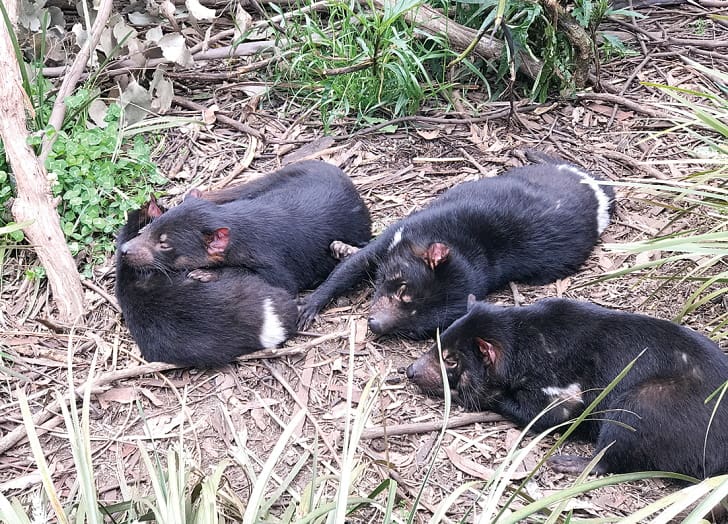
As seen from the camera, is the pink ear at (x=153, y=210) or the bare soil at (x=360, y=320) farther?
the pink ear at (x=153, y=210)

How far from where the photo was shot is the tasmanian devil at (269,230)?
402cm

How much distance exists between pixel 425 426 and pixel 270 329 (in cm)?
85

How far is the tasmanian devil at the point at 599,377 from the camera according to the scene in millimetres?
3039

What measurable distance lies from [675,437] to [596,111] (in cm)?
270

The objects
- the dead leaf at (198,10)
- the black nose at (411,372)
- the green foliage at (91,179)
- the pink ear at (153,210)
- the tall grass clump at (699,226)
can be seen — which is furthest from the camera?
the dead leaf at (198,10)

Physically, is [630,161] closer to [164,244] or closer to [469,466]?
[469,466]

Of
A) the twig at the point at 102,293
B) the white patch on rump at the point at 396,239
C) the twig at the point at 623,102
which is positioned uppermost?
the twig at the point at 623,102

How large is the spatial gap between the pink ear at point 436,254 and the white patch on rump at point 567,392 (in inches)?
33.1

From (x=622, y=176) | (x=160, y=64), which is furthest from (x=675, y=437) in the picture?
(x=160, y=64)

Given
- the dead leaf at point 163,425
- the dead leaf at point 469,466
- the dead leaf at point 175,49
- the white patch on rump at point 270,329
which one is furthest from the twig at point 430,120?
the dead leaf at point 469,466

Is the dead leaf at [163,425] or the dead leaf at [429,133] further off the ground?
the dead leaf at [429,133]

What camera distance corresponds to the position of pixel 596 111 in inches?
204

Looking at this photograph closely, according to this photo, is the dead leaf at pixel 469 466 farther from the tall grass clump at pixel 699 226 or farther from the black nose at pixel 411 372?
the tall grass clump at pixel 699 226

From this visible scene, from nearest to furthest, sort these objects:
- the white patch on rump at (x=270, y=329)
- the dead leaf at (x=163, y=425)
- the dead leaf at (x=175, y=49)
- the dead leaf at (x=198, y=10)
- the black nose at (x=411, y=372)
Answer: the dead leaf at (x=163, y=425) → the black nose at (x=411, y=372) → the white patch on rump at (x=270, y=329) → the dead leaf at (x=175, y=49) → the dead leaf at (x=198, y=10)
